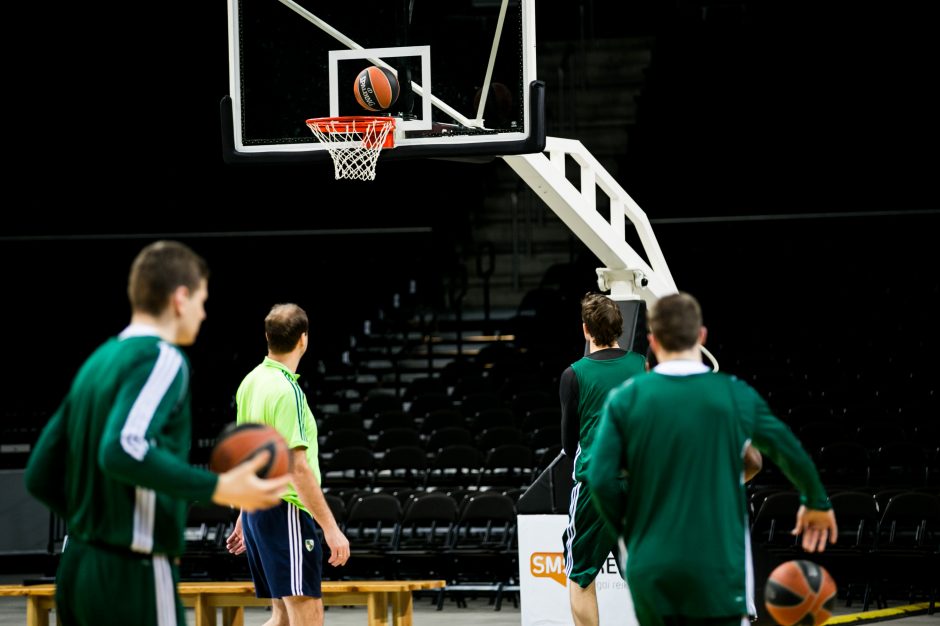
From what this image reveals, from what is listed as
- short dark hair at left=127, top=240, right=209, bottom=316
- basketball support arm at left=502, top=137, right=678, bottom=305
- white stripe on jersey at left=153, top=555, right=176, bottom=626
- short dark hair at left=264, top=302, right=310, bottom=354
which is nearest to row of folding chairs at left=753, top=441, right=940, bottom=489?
basketball support arm at left=502, top=137, right=678, bottom=305

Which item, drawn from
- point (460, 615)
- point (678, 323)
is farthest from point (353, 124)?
point (460, 615)

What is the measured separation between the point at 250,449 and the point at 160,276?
54 cm

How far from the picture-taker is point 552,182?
7359 millimetres

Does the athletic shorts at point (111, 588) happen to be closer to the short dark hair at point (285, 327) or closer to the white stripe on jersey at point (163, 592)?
the white stripe on jersey at point (163, 592)

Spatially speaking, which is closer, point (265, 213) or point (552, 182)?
Result: point (552, 182)

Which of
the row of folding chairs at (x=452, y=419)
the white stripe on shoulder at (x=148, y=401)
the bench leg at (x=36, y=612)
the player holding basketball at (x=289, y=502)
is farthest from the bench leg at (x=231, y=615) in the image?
the row of folding chairs at (x=452, y=419)

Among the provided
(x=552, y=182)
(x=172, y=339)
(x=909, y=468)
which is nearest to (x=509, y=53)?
(x=552, y=182)

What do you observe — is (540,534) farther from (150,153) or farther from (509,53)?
(150,153)

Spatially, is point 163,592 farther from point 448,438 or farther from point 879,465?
point 448,438

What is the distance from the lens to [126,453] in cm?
336

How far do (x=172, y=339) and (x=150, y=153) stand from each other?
14.4 m

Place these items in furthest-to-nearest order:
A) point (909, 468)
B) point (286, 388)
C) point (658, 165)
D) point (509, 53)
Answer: point (658, 165) → point (909, 468) → point (509, 53) → point (286, 388)

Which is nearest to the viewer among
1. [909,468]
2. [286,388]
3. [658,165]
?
[286,388]

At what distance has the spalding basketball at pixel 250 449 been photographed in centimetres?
359
